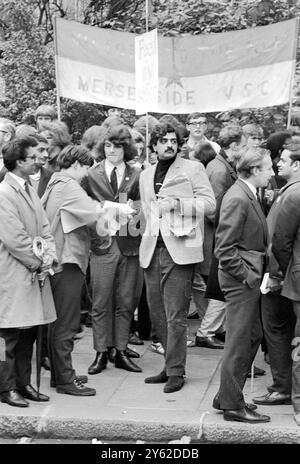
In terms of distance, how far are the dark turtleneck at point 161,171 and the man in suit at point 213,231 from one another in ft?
2.89

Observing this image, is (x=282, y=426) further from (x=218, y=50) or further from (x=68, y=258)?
(x=218, y=50)

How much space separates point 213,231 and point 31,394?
2.46 metres

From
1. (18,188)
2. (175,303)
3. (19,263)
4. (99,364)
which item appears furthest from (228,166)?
(19,263)

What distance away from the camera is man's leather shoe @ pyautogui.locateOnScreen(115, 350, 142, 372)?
7180 millimetres

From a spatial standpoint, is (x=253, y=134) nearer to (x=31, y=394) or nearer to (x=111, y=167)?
(x=111, y=167)

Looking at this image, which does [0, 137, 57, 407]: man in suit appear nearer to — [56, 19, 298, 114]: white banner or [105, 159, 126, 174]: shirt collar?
[105, 159, 126, 174]: shirt collar

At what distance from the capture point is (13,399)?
622cm

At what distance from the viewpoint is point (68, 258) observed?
639 cm

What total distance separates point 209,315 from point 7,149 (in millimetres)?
2636

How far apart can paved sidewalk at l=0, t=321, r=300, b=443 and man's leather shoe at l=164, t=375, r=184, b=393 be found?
0.05 metres

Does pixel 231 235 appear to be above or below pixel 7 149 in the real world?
below

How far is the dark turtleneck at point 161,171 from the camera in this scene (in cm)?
674

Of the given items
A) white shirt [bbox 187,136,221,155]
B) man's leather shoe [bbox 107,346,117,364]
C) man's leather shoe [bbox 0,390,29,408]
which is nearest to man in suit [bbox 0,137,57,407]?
man's leather shoe [bbox 0,390,29,408]
